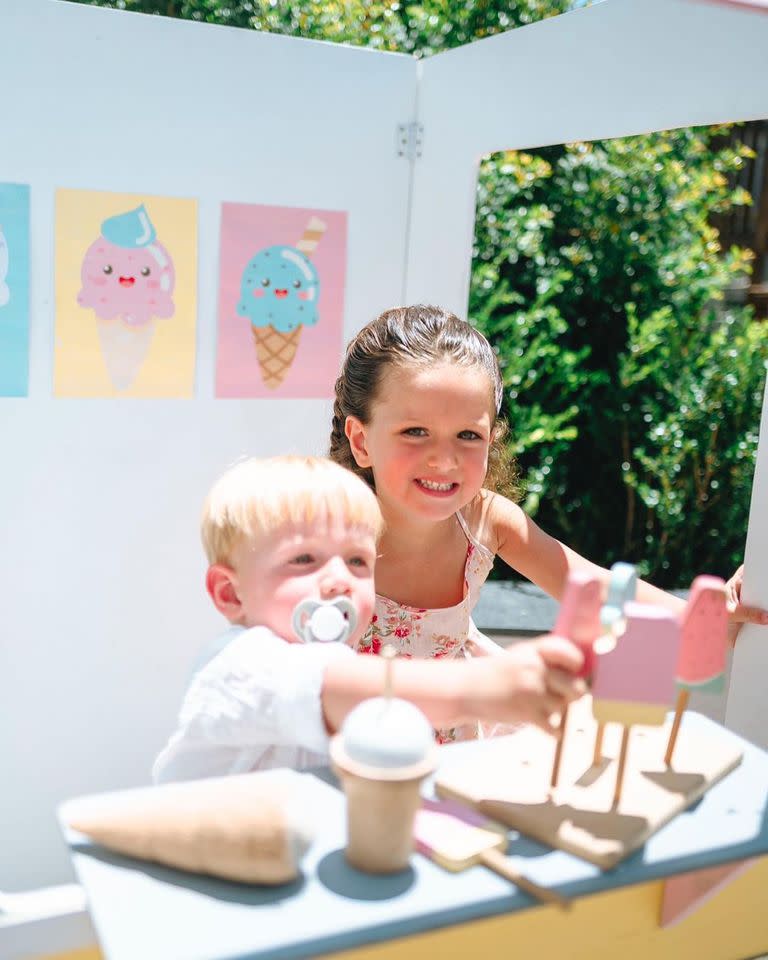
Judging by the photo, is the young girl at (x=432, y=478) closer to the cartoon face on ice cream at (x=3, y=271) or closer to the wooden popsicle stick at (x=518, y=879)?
the wooden popsicle stick at (x=518, y=879)

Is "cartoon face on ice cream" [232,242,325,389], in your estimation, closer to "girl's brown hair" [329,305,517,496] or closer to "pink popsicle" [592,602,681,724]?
"girl's brown hair" [329,305,517,496]

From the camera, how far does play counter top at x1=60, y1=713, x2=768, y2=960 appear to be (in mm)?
776

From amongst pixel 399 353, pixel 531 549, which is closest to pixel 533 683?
pixel 399 353

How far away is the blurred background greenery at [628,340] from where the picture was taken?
4.72 metres

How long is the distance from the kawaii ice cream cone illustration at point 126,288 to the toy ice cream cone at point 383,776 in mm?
1933

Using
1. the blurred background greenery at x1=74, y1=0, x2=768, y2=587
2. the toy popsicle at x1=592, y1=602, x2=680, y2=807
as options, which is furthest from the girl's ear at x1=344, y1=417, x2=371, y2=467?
the blurred background greenery at x1=74, y1=0, x2=768, y2=587

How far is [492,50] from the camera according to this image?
2551 millimetres

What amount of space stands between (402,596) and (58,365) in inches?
45.1

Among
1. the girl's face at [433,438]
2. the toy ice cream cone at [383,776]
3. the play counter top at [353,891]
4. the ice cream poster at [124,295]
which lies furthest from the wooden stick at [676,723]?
the ice cream poster at [124,295]

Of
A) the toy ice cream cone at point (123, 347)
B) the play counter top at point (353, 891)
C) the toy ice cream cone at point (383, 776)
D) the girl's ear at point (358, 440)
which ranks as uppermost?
the toy ice cream cone at point (123, 347)

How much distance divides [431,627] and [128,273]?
1262 mm

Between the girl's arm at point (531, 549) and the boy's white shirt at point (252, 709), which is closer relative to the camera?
the boy's white shirt at point (252, 709)

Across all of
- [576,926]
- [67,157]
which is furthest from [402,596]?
[67,157]

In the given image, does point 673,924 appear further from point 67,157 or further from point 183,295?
point 67,157
